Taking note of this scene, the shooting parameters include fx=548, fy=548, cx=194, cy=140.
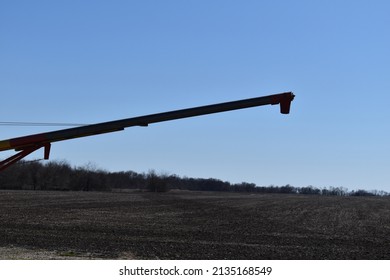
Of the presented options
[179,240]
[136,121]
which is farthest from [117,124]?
[179,240]

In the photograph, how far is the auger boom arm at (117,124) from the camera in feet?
63.8

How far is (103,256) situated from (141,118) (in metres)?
5.43

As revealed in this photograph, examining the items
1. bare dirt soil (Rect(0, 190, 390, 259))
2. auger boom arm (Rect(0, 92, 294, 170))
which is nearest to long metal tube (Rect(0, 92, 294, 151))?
auger boom arm (Rect(0, 92, 294, 170))

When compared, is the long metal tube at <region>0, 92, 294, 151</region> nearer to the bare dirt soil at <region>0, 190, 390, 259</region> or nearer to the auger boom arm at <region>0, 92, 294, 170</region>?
the auger boom arm at <region>0, 92, 294, 170</region>

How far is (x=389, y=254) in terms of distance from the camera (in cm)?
1930

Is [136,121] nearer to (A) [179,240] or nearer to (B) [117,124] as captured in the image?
(B) [117,124]

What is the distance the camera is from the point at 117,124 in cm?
1998

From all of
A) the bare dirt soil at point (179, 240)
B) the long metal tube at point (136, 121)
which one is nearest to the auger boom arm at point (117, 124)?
the long metal tube at point (136, 121)

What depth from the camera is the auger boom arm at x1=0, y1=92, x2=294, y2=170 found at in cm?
1945

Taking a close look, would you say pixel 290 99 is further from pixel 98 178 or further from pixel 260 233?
pixel 98 178

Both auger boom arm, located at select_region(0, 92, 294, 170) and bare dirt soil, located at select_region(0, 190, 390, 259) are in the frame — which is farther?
auger boom arm, located at select_region(0, 92, 294, 170)

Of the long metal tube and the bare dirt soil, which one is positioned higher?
the long metal tube

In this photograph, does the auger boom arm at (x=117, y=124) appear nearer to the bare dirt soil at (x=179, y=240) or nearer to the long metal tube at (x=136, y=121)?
the long metal tube at (x=136, y=121)

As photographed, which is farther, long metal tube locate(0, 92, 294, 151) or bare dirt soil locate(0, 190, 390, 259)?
long metal tube locate(0, 92, 294, 151)
